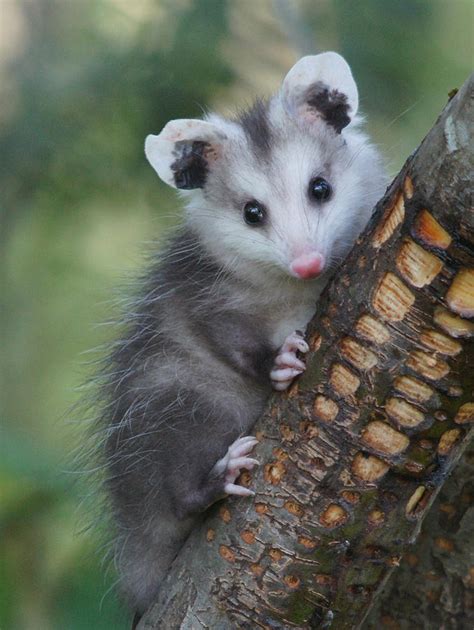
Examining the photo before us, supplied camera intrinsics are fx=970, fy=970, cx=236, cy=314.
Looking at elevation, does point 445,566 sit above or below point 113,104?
below

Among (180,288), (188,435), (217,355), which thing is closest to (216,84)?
(180,288)

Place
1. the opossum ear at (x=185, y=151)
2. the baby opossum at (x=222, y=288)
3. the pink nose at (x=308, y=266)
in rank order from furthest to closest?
the opossum ear at (x=185, y=151)
the baby opossum at (x=222, y=288)
the pink nose at (x=308, y=266)

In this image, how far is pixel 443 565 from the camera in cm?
267

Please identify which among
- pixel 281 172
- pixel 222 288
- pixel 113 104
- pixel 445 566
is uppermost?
pixel 281 172

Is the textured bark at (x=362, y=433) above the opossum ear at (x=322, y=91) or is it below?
below

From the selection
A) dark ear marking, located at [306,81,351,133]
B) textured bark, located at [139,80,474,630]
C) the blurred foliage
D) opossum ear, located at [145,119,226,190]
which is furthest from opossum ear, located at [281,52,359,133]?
textured bark, located at [139,80,474,630]

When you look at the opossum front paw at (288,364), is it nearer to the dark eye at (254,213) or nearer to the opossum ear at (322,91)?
the dark eye at (254,213)

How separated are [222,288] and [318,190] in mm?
373

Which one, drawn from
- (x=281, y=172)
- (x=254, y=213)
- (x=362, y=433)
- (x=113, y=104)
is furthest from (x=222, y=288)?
(x=113, y=104)

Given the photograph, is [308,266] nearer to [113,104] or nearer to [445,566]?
[445,566]

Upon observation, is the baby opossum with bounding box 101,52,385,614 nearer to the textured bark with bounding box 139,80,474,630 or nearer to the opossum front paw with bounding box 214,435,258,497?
the opossum front paw with bounding box 214,435,258,497

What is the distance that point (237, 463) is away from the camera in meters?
2.20

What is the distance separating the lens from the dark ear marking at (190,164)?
2.69m

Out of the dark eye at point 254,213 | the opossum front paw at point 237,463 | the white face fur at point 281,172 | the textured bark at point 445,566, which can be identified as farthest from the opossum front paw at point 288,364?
the textured bark at point 445,566
